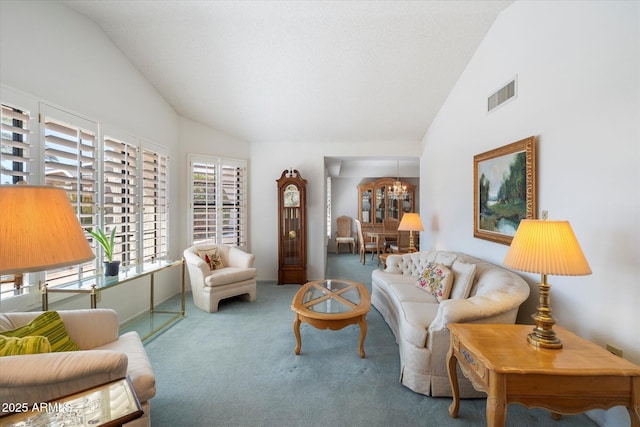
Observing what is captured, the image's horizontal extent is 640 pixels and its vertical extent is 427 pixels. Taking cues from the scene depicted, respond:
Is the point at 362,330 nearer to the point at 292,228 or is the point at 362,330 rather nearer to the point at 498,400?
the point at 498,400

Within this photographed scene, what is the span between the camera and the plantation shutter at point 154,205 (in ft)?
11.7

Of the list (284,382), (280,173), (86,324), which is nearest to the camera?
(86,324)

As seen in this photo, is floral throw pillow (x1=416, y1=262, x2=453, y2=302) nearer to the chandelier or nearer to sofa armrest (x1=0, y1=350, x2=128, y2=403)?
sofa armrest (x1=0, y1=350, x2=128, y2=403)

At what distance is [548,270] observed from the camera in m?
1.43

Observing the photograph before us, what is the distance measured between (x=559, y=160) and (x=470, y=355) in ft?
5.41

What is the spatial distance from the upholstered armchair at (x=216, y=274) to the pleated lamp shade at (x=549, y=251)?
126 inches

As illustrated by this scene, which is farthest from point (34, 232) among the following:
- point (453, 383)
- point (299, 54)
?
point (299, 54)

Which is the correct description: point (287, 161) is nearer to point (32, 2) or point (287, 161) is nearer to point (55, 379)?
point (32, 2)

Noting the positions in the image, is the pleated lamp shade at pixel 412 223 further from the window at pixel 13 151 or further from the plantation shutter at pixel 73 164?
the window at pixel 13 151

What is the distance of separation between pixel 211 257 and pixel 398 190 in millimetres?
5148

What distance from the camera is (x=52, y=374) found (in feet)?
3.83

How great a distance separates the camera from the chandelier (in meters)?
7.31

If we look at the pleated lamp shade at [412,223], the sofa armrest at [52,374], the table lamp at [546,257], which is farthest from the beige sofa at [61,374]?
the pleated lamp shade at [412,223]

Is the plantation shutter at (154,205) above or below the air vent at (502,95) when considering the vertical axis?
below
